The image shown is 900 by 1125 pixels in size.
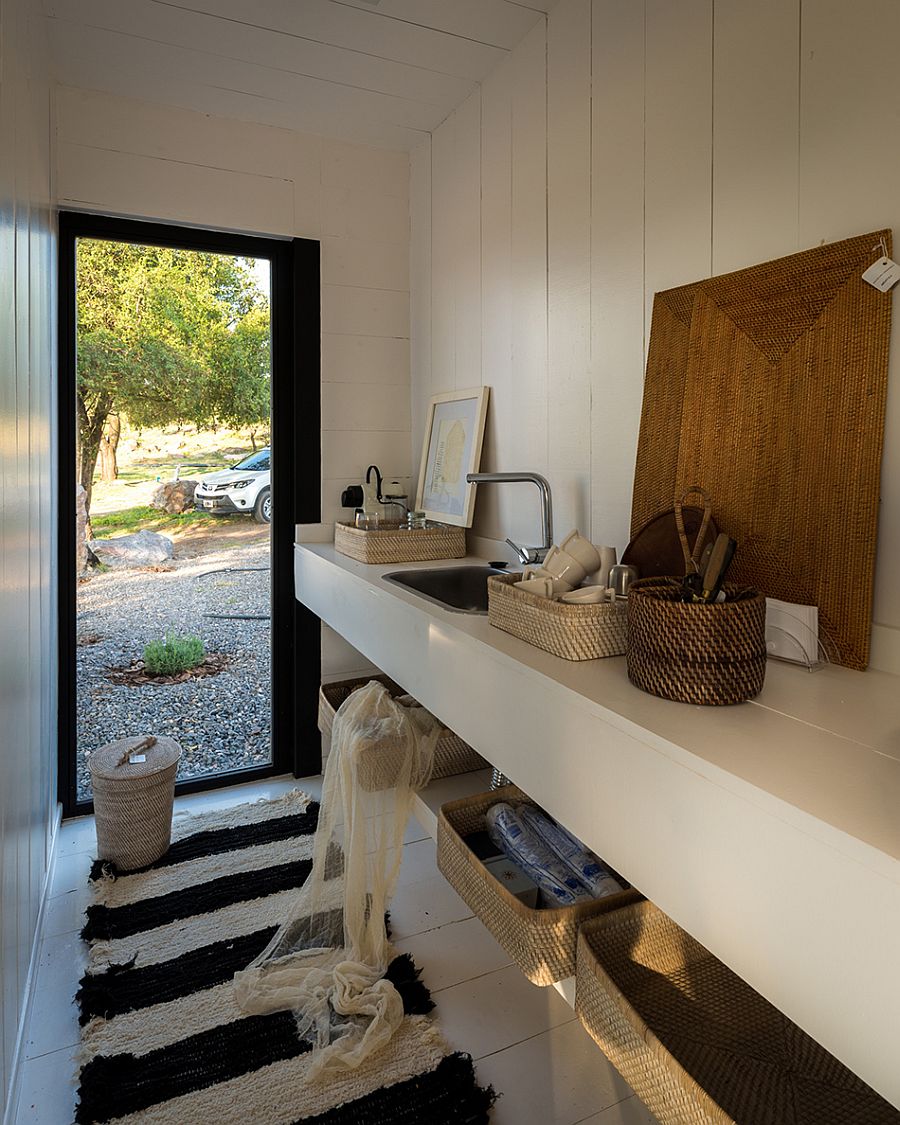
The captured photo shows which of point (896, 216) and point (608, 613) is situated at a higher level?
point (896, 216)

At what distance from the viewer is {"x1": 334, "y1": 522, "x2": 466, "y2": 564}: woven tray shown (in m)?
2.37

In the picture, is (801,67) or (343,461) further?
(343,461)

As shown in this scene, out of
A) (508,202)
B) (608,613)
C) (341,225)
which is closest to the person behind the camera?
(608,613)

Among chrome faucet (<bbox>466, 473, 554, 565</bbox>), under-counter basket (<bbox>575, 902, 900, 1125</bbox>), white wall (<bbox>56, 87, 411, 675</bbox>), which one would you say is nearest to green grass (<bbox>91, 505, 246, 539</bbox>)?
white wall (<bbox>56, 87, 411, 675</bbox>)

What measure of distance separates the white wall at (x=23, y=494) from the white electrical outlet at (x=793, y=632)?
1380 mm

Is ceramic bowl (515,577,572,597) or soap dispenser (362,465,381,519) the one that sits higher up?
soap dispenser (362,465,381,519)

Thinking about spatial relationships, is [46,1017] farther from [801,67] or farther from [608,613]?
[801,67]

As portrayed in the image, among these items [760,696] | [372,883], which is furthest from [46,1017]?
[760,696]

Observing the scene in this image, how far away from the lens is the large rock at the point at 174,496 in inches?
107

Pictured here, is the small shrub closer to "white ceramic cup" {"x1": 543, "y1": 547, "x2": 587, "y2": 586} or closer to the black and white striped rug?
the black and white striped rug

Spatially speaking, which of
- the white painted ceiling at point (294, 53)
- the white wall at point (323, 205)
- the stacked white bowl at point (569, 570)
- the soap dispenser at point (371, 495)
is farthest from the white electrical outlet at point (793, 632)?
the white wall at point (323, 205)

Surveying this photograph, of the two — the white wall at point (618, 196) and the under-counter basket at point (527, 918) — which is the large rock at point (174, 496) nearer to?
the white wall at point (618, 196)

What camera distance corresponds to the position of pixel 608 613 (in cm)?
129

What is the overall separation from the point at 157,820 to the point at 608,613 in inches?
69.0
